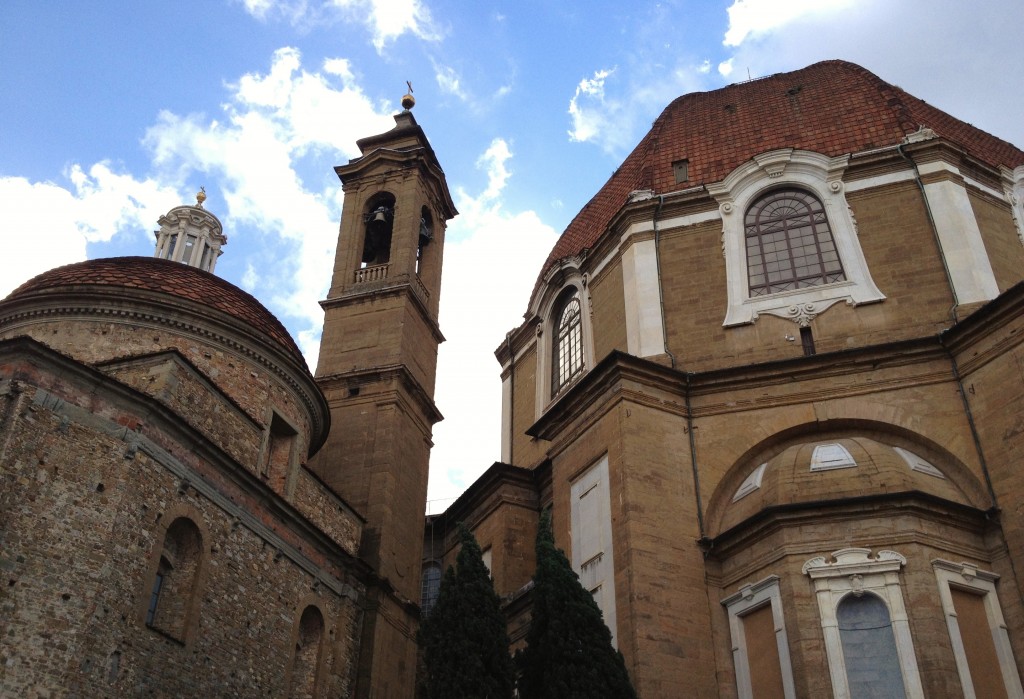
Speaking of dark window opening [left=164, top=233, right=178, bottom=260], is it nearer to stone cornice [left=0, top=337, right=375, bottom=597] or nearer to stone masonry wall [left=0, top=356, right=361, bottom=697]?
stone cornice [left=0, top=337, right=375, bottom=597]

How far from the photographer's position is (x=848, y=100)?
23.0 m

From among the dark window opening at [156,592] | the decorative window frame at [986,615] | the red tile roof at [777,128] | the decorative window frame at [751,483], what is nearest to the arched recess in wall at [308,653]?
the dark window opening at [156,592]

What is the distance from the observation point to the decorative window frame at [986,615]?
14.1 metres

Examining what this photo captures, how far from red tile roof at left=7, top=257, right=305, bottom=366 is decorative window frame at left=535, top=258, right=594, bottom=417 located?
21.2ft

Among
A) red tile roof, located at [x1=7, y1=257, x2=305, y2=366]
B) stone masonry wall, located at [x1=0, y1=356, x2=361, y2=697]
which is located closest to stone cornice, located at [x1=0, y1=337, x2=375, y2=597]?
stone masonry wall, located at [x1=0, y1=356, x2=361, y2=697]

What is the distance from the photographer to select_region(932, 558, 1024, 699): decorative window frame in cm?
1408

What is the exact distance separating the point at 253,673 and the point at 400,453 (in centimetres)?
714

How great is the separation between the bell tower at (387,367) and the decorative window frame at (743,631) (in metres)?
6.55

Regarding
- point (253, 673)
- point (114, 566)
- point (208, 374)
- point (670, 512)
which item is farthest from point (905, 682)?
point (208, 374)

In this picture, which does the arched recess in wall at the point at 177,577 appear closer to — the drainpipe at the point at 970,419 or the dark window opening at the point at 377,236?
the drainpipe at the point at 970,419

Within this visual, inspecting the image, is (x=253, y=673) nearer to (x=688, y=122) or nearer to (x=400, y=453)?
(x=400, y=453)

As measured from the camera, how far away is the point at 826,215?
815 inches

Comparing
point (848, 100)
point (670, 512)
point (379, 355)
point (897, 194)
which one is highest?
point (848, 100)

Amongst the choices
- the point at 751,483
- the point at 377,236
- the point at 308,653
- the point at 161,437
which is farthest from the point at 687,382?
the point at 377,236
